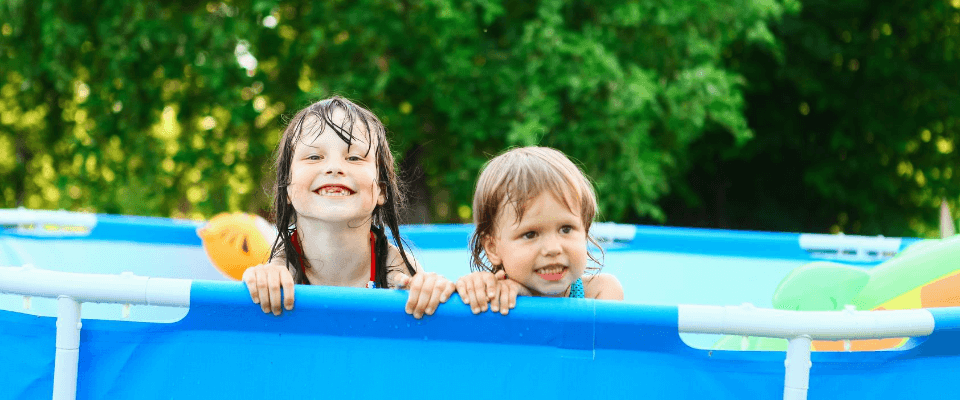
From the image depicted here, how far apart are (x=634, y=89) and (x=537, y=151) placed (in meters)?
2.58

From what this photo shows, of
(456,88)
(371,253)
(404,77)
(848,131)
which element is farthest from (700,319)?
(848,131)

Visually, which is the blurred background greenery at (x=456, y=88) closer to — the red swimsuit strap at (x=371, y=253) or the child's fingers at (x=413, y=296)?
the red swimsuit strap at (x=371, y=253)

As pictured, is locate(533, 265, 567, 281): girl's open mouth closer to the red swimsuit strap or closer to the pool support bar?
the pool support bar

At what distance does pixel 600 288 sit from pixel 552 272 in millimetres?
326

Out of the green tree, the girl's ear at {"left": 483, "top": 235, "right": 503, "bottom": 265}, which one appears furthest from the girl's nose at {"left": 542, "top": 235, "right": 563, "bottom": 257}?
the green tree

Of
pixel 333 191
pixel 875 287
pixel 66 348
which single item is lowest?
pixel 66 348

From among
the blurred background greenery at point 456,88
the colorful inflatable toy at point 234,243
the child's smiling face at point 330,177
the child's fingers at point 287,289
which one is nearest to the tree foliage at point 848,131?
the blurred background greenery at point 456,88

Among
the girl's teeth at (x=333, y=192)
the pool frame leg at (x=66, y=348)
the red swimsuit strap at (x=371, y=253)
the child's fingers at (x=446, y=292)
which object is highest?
the girl's teeth at (x=333, y=192)

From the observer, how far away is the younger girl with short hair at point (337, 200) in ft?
6.09

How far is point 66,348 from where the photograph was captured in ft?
4.68

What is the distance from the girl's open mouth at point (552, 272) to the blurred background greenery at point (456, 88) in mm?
2509

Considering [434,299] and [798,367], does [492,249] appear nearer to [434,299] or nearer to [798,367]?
[434,299]

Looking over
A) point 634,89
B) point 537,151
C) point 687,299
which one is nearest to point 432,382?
point 537,151

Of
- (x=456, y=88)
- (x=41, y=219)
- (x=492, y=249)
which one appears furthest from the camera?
(x=456, y=88)
